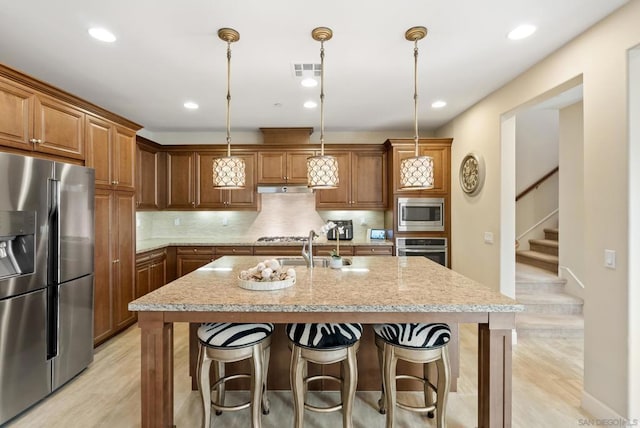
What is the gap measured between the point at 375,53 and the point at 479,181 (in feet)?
6.58

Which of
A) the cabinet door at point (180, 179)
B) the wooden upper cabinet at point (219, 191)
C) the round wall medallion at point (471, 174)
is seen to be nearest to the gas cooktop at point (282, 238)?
the wooden upper cabinet at point (219, 191)

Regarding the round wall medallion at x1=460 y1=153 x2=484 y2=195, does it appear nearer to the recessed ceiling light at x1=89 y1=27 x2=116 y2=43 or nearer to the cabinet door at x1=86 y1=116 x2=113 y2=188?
the recessed ceiling light at x1=89 y1=27 x2=116 y2=43

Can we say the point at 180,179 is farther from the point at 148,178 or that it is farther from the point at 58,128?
the point at 58,128

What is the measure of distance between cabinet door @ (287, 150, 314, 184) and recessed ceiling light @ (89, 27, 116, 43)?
269 centimetres

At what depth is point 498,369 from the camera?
1.67 meters

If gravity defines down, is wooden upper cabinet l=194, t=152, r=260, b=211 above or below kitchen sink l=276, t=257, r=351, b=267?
above

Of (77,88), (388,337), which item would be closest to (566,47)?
(388,337)

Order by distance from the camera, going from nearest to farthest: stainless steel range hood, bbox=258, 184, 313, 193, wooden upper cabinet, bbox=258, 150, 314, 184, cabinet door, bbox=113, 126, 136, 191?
cabinet door, bbox=113, 126, 136, 191, stainless steel range hood, bbox=258, 184, 313, 193, wooden upper cabinet, bbox=258, 150, 314, 184

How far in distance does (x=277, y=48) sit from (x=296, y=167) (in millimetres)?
2369

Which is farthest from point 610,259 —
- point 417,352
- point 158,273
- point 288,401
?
point 158,273

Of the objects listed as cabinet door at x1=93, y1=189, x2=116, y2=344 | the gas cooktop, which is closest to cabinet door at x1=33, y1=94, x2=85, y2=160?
cabinet door at x1=93, y1=189, x2=116, y2=344

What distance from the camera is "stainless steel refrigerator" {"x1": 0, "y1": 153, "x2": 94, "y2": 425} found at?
2.03 m

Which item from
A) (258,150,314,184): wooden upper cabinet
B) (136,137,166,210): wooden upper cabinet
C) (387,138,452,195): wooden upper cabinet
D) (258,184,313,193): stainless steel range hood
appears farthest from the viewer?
(258,150,314,184): wooden upper cabinet

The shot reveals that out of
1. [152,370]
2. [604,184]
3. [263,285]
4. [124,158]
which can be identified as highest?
[124,158]
